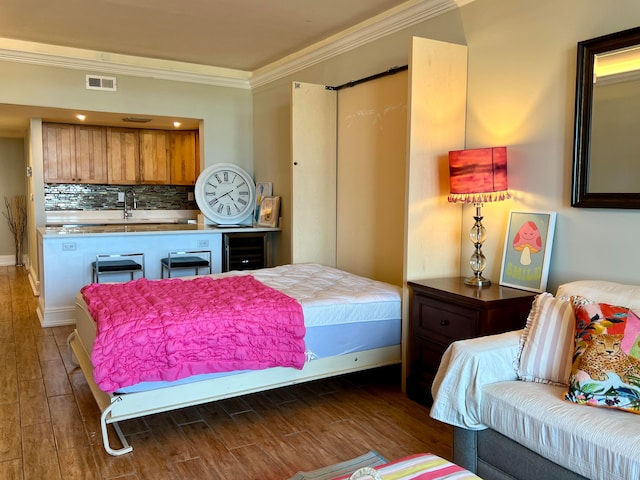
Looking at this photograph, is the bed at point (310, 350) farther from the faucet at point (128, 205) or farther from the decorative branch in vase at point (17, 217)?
the decorative branch in vase at point (17, 217)

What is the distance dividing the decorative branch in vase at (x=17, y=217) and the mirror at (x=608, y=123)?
8.70 meters

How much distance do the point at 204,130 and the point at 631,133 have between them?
15.1 feet

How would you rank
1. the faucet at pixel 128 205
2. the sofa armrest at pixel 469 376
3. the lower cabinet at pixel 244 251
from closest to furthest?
the sofa armrest at pixel 469 376 < the lower cabinet at pixel 244 251 < the faucet at pixel 128 205

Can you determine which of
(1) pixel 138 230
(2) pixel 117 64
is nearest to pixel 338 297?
(1) pixel 138 230

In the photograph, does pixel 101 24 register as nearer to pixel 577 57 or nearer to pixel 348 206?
pixel 348 206

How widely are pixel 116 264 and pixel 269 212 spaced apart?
170 cm

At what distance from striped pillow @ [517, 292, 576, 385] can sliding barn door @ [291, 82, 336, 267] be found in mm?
2560

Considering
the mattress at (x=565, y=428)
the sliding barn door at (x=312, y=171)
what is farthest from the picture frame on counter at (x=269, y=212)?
the mattress at (x=565, y=428)

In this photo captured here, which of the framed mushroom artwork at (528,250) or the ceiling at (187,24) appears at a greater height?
the ceiling at (187,24)

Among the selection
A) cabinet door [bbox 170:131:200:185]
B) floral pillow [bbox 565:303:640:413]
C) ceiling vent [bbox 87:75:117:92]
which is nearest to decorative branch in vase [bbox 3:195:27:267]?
cabinet door [bbox 170:131:200:185]

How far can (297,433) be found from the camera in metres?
2.84

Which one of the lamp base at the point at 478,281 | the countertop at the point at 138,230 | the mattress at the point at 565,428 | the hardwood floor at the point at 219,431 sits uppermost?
the countertop at the point at 138,230

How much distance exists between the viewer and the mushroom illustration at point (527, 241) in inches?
116

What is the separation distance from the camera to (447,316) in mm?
2969
